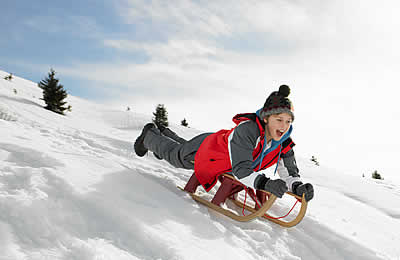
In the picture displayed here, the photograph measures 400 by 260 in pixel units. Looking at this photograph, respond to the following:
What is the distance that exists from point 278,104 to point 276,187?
0.72 m

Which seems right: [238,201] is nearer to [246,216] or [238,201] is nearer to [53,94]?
[246,216]

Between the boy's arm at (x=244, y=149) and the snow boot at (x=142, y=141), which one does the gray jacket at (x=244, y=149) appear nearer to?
the boy's arm at (x=244, y=149)

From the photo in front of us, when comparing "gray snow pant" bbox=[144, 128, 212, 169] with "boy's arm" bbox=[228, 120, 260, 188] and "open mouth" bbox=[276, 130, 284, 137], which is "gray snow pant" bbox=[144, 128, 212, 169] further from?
"open mouth" bbox=[276, 130, 284, 137]

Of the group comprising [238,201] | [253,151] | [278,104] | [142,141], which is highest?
[278,104]

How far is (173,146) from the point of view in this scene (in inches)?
128

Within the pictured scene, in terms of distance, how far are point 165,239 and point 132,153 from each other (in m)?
3.17

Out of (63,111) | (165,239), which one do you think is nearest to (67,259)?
(165,239)

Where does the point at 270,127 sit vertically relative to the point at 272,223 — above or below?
above

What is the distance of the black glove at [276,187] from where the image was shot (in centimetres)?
211

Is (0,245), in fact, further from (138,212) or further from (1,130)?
(1,130)

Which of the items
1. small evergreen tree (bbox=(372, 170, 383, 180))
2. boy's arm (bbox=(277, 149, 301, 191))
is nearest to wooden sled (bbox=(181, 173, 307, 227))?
boy's arm (bbox=(277, 149, 301, 191))

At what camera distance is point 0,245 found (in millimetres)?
1174

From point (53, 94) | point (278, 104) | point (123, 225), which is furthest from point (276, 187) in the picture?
point (53, 94)

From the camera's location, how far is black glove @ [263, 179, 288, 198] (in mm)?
2112
